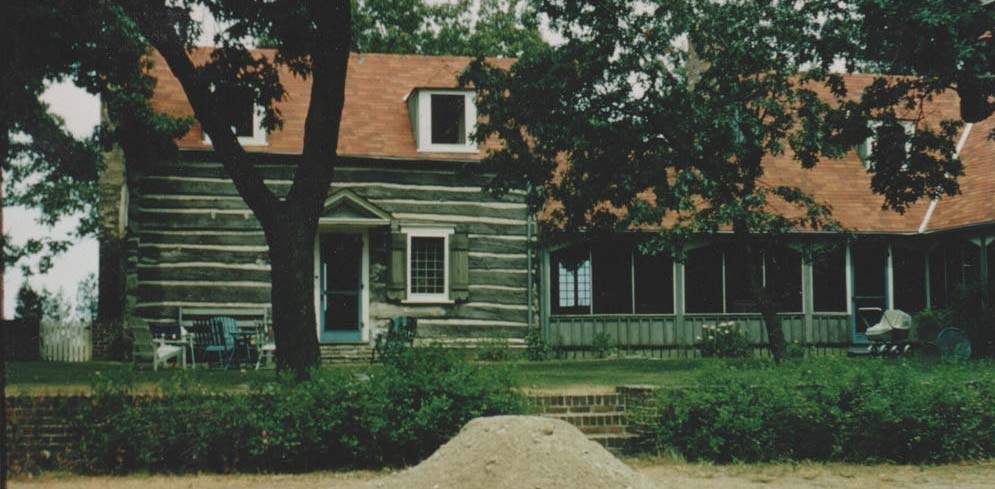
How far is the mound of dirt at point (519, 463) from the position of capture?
848cm

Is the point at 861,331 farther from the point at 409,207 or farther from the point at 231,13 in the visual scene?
the point at 231,13

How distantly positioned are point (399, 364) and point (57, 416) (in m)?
3.25

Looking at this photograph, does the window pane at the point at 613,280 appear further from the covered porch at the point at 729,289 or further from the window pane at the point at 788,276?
the window pane at the point at 788,276

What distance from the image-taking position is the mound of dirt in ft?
27.8

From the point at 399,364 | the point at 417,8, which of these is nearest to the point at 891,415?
the point at 399,364

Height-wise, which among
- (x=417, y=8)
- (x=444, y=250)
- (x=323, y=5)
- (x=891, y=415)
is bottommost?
(x=891, y=415)

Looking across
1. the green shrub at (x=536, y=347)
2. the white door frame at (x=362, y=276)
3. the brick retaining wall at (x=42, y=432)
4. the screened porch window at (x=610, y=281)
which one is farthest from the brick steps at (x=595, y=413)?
the screened porch window at (x=610, y=281)

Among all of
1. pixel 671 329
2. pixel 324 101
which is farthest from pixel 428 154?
pixel 324 101

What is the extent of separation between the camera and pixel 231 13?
46.0 ft

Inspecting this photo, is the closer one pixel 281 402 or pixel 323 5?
pixel 281 402

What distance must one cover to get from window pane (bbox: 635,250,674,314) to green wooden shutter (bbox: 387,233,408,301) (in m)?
5.88

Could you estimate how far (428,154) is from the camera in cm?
2286

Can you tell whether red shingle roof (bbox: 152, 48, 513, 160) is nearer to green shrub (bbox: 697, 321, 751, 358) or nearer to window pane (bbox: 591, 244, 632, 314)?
window pane (bbox: 591, 244, 632, 314)

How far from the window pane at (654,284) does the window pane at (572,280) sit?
127 centimetres
